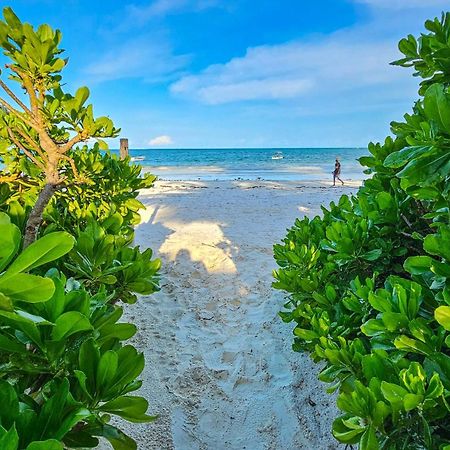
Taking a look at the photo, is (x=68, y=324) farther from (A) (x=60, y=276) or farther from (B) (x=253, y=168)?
(B) (x=253, y=168)

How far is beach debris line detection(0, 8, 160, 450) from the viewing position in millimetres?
648

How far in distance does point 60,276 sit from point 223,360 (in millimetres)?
2136

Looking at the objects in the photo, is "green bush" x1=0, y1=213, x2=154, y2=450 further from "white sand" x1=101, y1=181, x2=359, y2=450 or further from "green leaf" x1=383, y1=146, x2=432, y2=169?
"white sand" x1=101, y1=181, x2=359, y2=450

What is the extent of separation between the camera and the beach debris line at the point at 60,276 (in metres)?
0.65

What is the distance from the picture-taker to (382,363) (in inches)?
38.0

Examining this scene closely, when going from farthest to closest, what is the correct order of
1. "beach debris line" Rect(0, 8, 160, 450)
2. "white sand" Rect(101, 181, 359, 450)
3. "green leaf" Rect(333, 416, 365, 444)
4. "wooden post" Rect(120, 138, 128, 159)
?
"wooden post" Rect(120, 138, 128, 159) → "white sand" Rect(101, 181, 359, 450) → "green leaf" Rect(333, 416, 365, 444) → "beach debris line" Rect(0, 8, 160, 450)

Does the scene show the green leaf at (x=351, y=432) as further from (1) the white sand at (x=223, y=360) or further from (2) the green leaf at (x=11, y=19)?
(2) the green leaf at (x=11, y=19)

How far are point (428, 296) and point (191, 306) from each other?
296 cm

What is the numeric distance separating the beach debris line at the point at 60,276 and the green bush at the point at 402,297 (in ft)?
2.03

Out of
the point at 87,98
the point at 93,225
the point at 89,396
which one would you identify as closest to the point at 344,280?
the point at 93,225

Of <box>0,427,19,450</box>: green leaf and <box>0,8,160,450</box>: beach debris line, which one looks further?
<box>0,8,160,450</box>: beach debris line

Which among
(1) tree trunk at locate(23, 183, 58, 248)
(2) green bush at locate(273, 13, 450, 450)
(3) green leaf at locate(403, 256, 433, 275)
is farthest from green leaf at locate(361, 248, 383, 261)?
(1) tree trunk at locate(23, 183, 58, 248)

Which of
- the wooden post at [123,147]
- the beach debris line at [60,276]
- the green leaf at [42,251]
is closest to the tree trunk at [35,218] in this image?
the beach debris line at [60,276]

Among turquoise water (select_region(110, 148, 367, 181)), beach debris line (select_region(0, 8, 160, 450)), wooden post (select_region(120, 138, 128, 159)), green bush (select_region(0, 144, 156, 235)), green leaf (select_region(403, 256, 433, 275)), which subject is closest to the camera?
beach debris line (select_region(0, 8, 160, 450))
